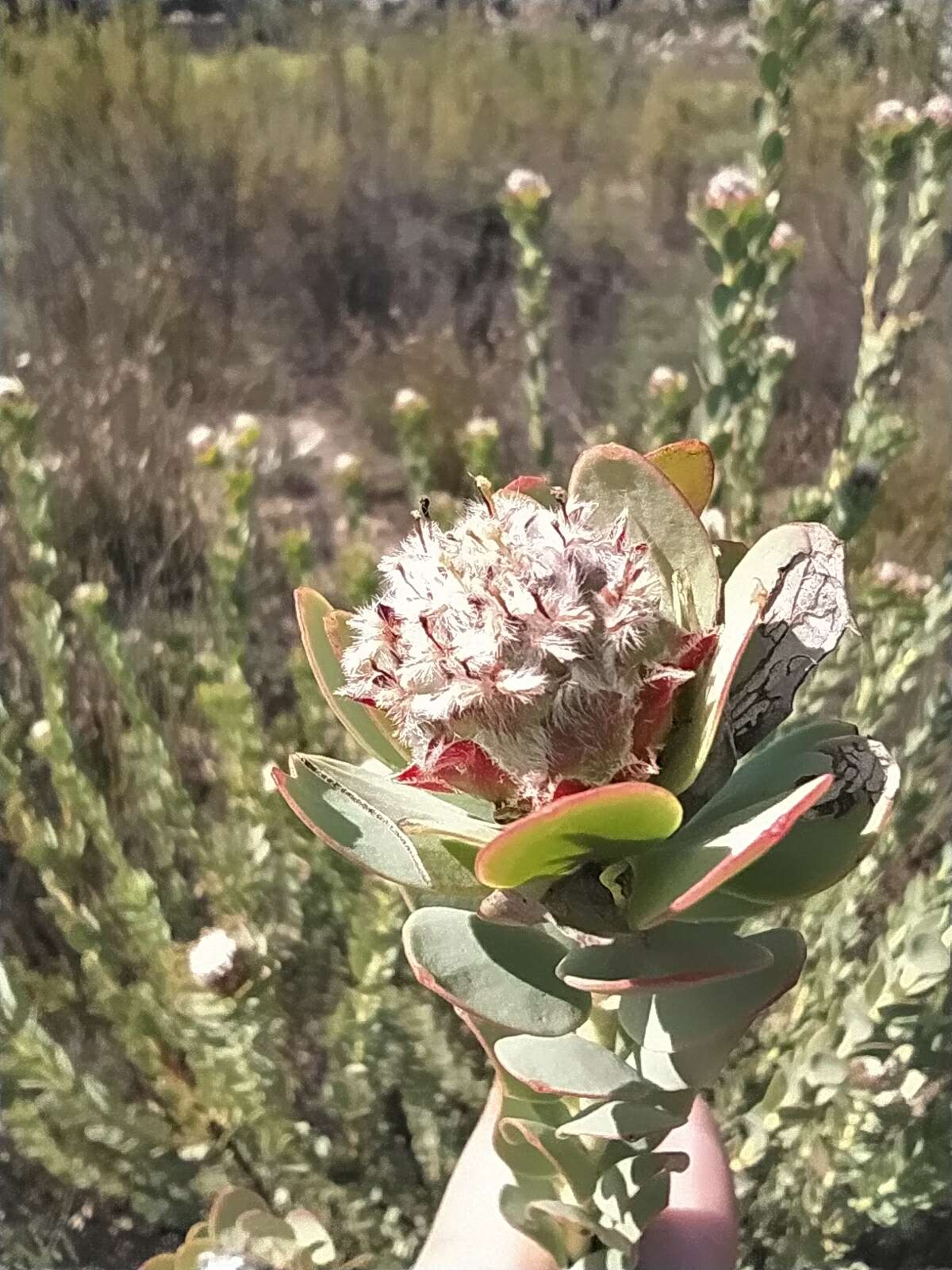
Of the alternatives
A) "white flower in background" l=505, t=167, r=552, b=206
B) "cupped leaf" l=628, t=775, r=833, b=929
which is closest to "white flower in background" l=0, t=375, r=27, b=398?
"white flower in background" l=505, t=167, r=552, b=206

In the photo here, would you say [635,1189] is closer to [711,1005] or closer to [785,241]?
[711,1005]

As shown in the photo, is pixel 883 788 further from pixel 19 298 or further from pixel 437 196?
pixel 437 196

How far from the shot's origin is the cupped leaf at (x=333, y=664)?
40cm

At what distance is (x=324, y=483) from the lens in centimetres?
225

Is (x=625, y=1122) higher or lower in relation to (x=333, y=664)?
lower

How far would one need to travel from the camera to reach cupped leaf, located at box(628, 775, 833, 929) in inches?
11.4

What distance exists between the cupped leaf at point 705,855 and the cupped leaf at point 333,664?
105 mm

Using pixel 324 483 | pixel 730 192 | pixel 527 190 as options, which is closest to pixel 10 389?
pixel 527 190

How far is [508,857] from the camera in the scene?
31 centimetres

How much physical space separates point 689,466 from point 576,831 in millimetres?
153

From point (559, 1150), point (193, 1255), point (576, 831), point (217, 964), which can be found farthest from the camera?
point (217, 964)

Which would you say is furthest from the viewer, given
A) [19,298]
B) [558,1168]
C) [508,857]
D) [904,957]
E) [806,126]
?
[806,126]

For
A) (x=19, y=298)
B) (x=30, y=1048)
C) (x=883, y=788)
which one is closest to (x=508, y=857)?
(x=883, y=788)

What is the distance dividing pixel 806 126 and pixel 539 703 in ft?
8.37
